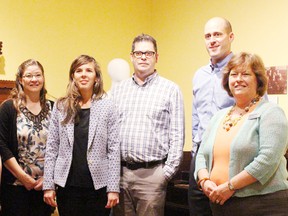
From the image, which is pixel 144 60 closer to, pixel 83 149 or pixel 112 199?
pixel 83 149

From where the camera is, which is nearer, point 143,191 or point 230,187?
point 230,187

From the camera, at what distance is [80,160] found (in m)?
2.30

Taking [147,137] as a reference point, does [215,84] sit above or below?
above

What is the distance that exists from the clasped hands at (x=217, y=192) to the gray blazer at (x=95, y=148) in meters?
0.56

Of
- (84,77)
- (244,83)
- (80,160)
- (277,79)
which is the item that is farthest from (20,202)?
(277,79)

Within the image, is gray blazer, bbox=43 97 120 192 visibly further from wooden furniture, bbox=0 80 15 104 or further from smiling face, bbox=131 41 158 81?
wooden furniture, bbox=0 80 15 104

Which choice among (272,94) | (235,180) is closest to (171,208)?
(272,94)

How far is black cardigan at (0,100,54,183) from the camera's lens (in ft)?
8.26

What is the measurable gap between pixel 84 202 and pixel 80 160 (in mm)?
232

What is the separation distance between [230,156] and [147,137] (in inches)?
25.0

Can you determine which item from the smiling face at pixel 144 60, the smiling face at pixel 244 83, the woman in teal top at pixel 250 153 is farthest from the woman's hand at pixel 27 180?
the smiling face at pixel 244 83

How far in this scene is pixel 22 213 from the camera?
2523mm

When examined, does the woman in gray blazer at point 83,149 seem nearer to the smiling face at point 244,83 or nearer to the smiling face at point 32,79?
the smiling face at point 32,79

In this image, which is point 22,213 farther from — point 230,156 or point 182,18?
point 182,18
